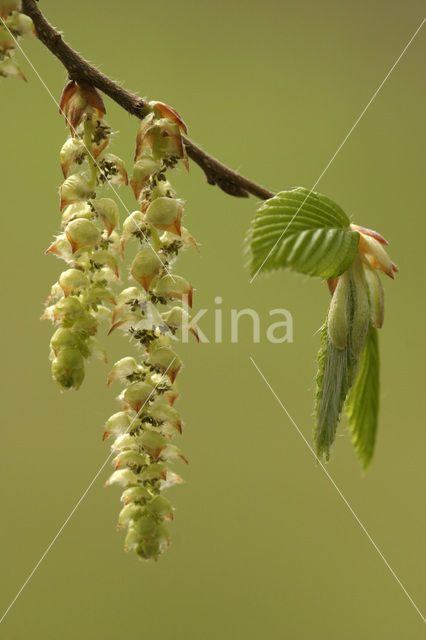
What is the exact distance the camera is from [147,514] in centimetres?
49

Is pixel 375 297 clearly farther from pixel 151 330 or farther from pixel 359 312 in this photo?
pixel 151 330

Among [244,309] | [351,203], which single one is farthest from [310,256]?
→ [351,203]

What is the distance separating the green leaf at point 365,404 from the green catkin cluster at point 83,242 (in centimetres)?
20

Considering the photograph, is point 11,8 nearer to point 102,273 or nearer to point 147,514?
point 102,273

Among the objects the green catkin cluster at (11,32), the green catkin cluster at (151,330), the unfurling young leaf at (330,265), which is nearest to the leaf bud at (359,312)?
the unfurling young leaf at (330,265)

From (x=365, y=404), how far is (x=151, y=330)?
191 millimetres

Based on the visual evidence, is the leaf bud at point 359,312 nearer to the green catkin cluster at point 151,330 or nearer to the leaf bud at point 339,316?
the leaf bud at point 339,316

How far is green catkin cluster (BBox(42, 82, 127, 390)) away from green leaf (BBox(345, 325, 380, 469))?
0.20m

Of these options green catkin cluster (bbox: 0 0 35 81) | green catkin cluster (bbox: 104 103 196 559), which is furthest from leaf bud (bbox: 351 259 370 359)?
green catkin cluster (bbox: 0 0 35 81)

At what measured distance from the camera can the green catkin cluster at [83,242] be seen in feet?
1.51

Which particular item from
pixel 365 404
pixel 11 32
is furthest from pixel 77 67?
pixel 365 404

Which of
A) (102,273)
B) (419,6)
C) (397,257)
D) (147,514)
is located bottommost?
(147,514)

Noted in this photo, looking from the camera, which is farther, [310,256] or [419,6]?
[419,6]

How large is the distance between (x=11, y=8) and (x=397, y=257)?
1444 mm
